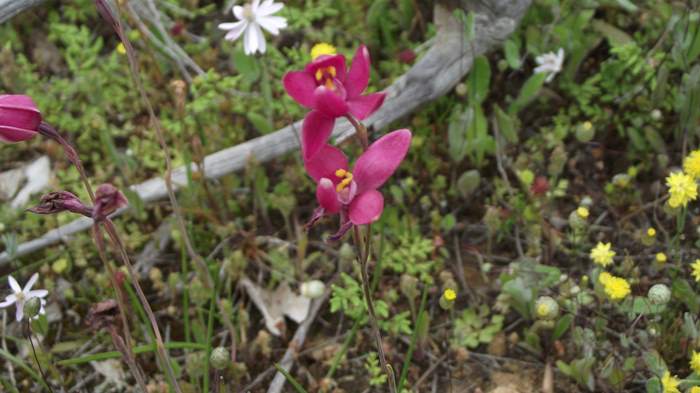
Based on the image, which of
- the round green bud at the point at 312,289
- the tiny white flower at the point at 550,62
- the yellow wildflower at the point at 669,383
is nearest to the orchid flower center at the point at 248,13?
the round green bud at the point at 312,289

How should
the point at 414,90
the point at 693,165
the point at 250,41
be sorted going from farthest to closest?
the point at 414,90
the point at 250,41
the point at 693,165

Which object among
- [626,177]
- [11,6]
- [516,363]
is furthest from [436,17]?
[11,6]

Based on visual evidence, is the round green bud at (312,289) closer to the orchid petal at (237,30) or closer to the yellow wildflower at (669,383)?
the orchid petal at (237,30)

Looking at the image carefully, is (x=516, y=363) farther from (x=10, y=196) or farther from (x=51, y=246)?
(x=10, y=196)

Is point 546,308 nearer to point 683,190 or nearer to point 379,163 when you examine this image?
point 683,190

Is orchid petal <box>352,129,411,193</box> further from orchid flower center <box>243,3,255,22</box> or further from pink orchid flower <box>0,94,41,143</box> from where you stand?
orchid flower center <box>243,3,255,22</box>

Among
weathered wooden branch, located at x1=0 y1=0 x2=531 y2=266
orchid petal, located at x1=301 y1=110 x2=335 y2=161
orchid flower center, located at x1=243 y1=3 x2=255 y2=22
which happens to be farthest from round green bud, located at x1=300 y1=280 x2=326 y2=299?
orchid petal, located at x1=301 y1=110 x2=335 y2=161

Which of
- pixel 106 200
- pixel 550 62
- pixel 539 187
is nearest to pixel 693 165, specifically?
pixel 539 187
